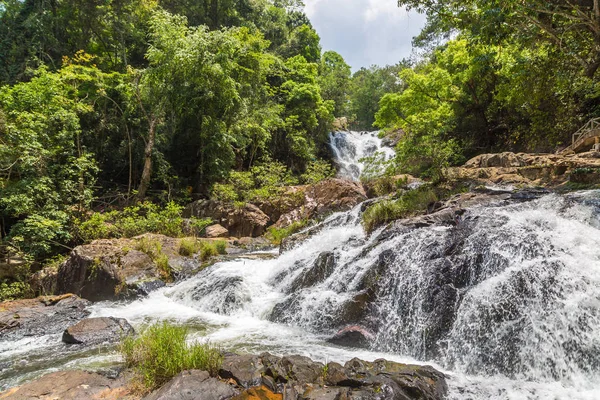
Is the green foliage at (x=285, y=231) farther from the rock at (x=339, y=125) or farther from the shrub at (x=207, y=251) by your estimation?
the rock at (x=339, y=125)

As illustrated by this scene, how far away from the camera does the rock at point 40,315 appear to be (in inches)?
277

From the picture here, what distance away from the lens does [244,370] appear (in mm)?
3830

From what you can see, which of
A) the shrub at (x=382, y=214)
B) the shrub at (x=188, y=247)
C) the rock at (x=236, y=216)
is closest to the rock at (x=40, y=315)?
the shrub at (x=188, y=247)

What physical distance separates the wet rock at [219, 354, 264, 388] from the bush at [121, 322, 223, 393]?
13 cm

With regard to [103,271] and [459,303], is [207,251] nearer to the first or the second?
[103,271]

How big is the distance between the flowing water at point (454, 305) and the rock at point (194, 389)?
183 centimetres

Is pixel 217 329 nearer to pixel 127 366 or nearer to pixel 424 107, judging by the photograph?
pixel 127 366

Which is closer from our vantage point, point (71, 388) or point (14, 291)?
point (71, 388)

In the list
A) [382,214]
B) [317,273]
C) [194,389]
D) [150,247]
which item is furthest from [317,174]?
[194,389]

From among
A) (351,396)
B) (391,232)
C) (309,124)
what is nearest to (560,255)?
(391,232)

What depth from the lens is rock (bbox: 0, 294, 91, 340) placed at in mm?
7027

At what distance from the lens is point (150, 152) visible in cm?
1616

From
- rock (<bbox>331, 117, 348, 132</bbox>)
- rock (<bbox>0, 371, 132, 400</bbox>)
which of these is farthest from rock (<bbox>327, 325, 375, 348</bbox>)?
rock (<bbox>331, 117, 348, 132</bbox>)

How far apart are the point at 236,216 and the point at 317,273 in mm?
8552
